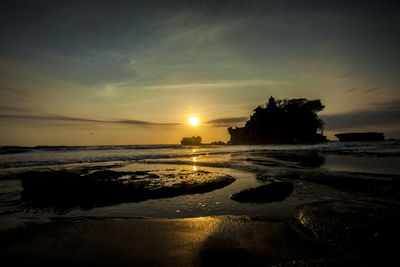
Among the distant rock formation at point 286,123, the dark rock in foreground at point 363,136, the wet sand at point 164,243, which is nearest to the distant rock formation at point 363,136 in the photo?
the dark rock in foreground at point 363,136

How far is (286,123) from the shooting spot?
81312mm

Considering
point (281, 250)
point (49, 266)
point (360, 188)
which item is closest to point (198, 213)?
point (281, 250)

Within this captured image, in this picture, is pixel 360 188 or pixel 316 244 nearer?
pixel 316 244

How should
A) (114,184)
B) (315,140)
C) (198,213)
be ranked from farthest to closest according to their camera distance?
(315,140) < (114,184) < (198,213)

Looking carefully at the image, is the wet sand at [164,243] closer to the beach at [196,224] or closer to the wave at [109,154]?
the beach at [196,224]

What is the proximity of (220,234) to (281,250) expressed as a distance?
2.85ft

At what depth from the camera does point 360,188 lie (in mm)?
4891

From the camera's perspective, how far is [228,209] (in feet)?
12.5

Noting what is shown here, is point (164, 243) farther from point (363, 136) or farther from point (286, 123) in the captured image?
point (363, 136)

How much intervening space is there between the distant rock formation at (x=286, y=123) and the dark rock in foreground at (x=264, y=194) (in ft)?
270

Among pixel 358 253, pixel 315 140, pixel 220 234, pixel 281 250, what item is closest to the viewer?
pixel 358 253

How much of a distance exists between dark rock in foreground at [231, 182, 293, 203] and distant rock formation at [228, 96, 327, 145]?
82322 mm

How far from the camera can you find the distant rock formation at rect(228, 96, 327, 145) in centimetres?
7888

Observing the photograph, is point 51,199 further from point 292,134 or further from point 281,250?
point 292,134
